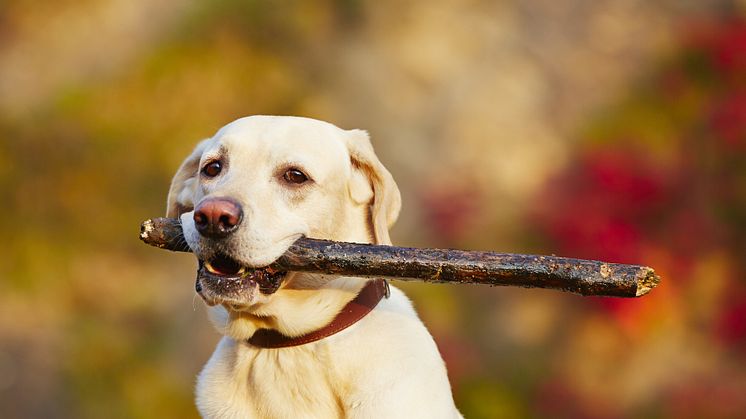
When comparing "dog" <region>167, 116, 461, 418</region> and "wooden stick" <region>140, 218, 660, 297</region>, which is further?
"dog" <region>167, 116, 461, 418</region>

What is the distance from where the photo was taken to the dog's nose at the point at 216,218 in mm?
3105

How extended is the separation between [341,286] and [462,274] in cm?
51

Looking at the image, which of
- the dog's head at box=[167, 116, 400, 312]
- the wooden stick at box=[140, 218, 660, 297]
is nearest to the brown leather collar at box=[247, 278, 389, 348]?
the dog's head at box=[167, 116, 400, 312]

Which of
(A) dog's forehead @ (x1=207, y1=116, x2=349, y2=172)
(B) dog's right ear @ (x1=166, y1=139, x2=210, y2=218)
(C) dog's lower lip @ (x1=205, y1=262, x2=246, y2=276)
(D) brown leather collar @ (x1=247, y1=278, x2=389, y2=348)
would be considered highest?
(A) dog's forehead @ (x1=207, y1=116, x2=349, y2=172)

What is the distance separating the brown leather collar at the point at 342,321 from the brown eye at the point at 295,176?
1.36ft

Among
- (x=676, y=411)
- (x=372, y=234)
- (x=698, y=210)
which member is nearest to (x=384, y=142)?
(x=698, y=210)

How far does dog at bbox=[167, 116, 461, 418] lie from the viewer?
320cm

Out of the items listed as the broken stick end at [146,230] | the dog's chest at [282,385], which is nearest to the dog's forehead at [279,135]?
the broken stick end at [146,230]

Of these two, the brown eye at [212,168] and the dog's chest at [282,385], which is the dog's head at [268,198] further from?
the dog's chest at [282,385]

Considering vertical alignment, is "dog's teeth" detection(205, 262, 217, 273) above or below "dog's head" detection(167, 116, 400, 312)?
below

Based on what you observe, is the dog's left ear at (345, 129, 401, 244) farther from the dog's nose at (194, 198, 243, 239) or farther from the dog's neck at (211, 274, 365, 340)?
the dog's nose at (194, 198, 243, 239)

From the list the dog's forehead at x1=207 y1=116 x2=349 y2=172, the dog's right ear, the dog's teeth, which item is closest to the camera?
the dog's teeth

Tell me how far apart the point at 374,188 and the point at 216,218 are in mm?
765

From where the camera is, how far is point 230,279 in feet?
10.4
